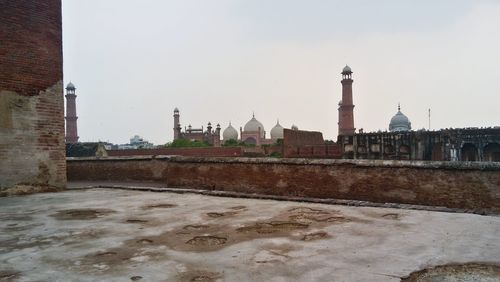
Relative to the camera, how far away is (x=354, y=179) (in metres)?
7.51

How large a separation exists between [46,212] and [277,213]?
11.6 ft

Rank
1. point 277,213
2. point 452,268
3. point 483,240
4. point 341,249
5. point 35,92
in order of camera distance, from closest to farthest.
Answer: point 452,268
point 341,249
point 483,240
point 277,213
point 35,92

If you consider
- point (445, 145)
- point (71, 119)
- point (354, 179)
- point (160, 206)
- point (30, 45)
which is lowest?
point (160, 206)

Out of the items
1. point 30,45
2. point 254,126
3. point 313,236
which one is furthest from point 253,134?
point 313,236

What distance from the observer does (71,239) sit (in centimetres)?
396

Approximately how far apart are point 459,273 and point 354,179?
475cm

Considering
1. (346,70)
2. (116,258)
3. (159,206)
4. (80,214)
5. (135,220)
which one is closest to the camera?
(116,258)

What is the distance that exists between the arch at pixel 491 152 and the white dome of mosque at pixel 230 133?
4221cm

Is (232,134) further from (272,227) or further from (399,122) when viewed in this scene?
(272,227)

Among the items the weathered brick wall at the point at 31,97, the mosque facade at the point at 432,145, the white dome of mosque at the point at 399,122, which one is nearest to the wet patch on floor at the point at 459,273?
A: the weathered brick wall at the point at 31,97

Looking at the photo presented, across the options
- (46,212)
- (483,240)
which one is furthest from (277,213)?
(46,212)

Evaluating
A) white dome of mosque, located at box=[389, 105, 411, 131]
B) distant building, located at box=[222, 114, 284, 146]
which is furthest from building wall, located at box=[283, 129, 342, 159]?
distant building, located at box=[222, 114, 284, 146]

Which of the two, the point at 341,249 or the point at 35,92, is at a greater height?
the point at 35,92

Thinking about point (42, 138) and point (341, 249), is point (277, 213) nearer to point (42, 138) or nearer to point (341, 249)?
point (341, 249)
